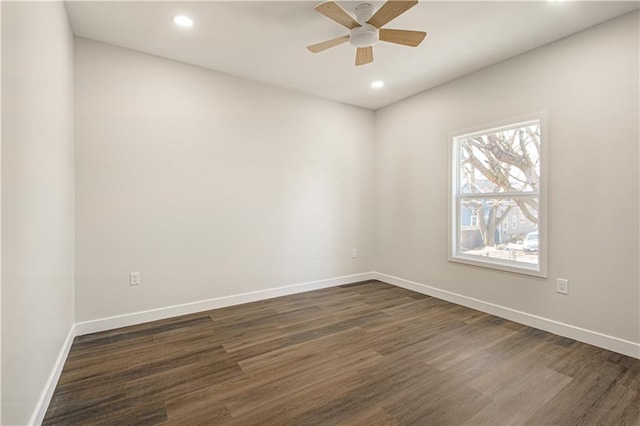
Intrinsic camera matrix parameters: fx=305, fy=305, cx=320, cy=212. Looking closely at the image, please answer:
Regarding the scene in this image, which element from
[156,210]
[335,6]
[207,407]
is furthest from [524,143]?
[156,210]

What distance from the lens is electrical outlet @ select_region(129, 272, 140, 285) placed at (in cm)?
295

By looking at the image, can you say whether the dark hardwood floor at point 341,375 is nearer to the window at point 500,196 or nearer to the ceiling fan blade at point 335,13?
the window at point 500,196

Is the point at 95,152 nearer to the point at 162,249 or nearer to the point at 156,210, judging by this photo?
the point at 156,210

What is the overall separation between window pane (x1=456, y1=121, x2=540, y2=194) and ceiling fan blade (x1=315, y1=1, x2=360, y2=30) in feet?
6.60

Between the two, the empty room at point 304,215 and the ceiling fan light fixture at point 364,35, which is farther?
the ceiling fan light fixture at point 364,35

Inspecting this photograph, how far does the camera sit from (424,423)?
1631mm

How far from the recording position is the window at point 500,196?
2.99 meters

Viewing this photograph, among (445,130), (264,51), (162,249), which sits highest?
(264,51)

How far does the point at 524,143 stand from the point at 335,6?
2338mm

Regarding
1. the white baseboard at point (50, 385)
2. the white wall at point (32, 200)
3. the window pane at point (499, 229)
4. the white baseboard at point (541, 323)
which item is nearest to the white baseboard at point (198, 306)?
the white baseboard at point (50, 385)

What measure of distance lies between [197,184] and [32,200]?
178 centimetres

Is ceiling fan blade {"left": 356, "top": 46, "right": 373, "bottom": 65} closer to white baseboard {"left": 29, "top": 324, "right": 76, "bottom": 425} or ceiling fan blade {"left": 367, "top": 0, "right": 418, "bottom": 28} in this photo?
ceiling fan blade {"left": 367, "top": 0, "right": 418, "bottom": 28}

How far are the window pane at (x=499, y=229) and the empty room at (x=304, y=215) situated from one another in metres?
0.02

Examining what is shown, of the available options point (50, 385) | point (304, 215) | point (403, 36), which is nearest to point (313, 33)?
point (403, 36)
